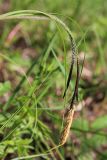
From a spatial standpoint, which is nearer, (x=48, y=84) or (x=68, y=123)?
(x=68, y=123)

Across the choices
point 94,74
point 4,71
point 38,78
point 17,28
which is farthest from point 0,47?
point 38,78

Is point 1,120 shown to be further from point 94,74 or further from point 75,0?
point 75,0

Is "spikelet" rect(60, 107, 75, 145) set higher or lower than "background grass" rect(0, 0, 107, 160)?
higher

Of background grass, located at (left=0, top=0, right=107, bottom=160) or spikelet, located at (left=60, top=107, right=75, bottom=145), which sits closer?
spikelet, located at (left=60, top=107, right=75, bottom=145)

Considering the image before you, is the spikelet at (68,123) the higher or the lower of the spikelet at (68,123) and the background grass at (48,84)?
the higher

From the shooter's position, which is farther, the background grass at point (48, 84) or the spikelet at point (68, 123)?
the background grass at point (48, 84)

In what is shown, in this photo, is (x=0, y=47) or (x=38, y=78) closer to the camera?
(x=38, y=78)

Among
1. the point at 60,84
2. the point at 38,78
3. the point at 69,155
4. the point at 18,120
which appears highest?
the point at 38,78

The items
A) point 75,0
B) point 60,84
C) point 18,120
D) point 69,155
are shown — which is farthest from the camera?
point 75,0
